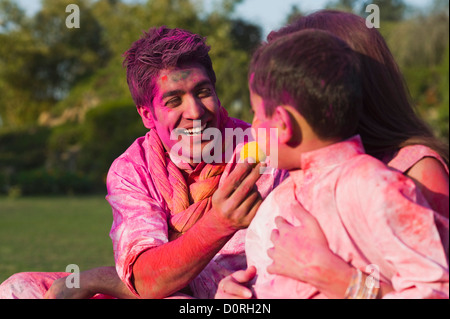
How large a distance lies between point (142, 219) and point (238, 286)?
0.70m

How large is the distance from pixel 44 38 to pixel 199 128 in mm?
36482

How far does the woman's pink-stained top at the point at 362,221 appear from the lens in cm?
187

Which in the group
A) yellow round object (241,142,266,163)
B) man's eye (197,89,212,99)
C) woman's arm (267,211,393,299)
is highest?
man's eye (197,89,212,99)

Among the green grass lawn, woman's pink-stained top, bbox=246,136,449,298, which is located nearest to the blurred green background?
the green grass lawn

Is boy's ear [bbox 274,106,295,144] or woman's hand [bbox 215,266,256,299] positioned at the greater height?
boy's ear [bbox 274,106,295,144]

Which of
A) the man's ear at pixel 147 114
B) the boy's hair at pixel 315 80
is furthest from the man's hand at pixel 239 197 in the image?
the man's ear at pixel 147 114

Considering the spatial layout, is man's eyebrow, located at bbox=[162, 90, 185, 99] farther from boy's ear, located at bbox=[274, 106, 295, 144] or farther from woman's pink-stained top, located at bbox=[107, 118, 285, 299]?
boy's ear, located at bbox=[274, 106, 295, 144]

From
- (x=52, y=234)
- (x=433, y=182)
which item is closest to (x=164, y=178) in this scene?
(x=433, y=182)

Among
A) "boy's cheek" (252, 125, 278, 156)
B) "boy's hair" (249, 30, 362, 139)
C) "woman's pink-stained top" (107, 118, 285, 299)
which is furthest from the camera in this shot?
"woman's pink-stained top" (107, 118, 285, 299)

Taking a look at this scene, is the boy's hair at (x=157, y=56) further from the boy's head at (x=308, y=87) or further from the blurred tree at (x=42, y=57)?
the blurred tree at (x=42, y=57)

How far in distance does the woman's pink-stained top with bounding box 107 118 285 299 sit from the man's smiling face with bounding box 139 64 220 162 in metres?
0.21

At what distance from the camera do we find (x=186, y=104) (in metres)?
2.92

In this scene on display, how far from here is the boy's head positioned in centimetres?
200

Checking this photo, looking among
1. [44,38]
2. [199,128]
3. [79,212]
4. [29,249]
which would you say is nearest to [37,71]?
[44,38]
